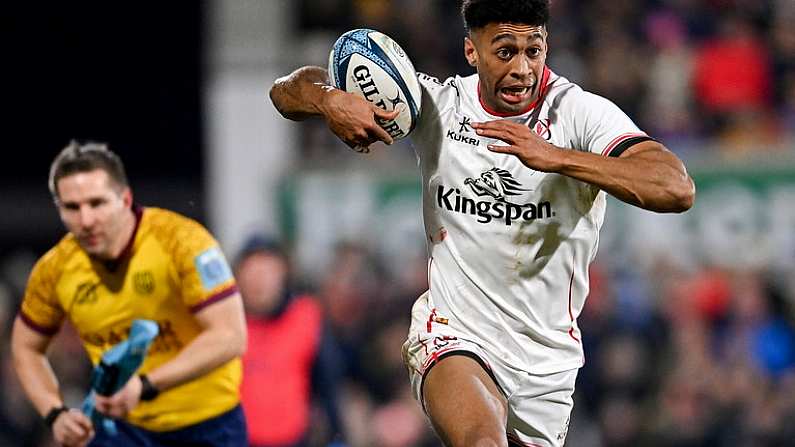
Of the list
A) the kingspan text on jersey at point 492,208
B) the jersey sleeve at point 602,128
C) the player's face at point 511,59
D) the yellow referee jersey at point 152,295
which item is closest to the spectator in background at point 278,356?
the yellow referee jersey at point 152,295

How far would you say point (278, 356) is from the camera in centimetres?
827

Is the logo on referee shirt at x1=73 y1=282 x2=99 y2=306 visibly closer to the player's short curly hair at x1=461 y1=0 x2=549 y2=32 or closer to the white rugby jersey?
the white rugby jersey

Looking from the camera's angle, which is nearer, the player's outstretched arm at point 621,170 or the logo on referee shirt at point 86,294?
the player's outstretched arm at point 621,170

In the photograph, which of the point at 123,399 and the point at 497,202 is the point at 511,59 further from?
the point at 123,399

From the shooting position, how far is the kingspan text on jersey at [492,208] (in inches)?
204

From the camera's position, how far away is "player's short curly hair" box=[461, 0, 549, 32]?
5.02m

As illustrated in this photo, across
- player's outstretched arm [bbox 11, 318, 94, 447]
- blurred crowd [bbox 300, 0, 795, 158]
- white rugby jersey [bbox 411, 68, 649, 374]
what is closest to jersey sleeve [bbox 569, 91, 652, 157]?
white rugby jersey [bbox 411, 68, 649, 374]

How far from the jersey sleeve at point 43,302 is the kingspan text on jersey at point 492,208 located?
186cm

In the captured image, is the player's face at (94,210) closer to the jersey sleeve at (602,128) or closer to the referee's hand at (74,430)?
the referee's hand at (74,430)

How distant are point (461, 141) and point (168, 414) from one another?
1.86 meters

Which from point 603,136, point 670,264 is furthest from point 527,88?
point 670,264

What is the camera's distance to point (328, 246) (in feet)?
42.1

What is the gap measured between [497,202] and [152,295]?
166 centimetres

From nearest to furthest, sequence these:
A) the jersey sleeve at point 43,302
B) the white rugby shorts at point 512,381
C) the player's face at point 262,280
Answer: the white rugby shorts at point 512,381 → the jersey sleeve at point 43,302 → the player's face at point 262,280
